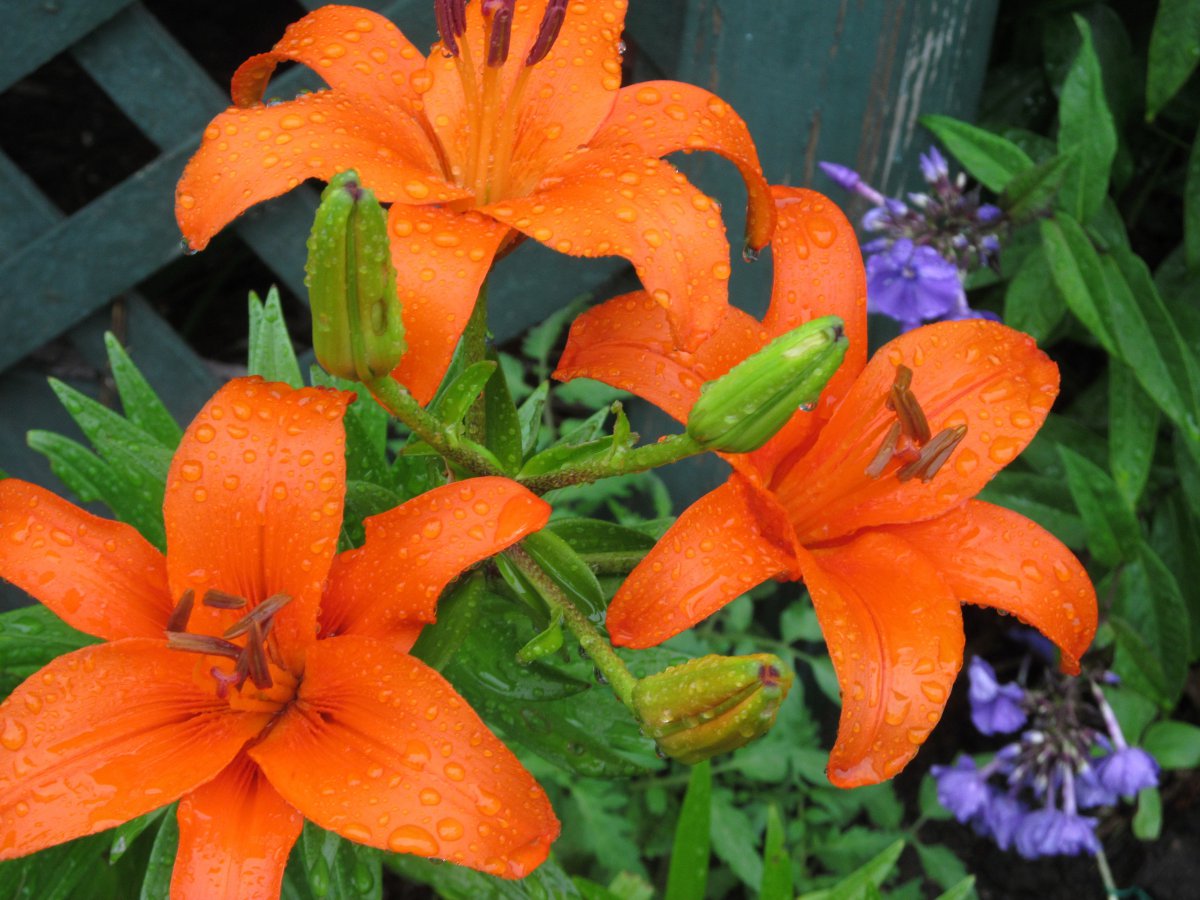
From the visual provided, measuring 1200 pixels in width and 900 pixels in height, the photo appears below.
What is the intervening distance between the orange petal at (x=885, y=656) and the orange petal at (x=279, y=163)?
359mm

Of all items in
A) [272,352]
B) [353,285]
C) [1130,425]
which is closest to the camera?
[353,285]

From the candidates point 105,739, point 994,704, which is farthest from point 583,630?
point 994,704

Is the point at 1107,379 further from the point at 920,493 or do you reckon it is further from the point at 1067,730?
the point at 920,493

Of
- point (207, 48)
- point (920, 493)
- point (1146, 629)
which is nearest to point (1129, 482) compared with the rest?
point (1146, 629)

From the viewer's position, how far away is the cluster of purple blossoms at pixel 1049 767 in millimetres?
1600

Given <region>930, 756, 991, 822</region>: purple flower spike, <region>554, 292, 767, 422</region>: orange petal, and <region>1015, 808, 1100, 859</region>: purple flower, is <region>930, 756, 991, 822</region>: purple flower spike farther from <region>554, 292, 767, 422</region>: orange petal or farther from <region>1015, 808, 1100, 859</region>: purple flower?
<region>554, 292, 767, 422</region>: orange petal

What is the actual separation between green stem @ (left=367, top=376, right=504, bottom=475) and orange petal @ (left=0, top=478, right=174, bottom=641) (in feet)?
0.66

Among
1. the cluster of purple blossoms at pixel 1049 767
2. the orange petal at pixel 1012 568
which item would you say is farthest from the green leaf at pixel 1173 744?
the orange petal at pixel 1012 568

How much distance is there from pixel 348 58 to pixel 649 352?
30 centimetres

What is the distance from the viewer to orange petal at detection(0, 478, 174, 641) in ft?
2.43

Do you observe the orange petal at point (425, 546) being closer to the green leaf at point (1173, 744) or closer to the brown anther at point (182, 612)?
the brown anther at point (182, 612)

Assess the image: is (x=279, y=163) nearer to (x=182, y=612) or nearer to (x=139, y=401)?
(x=182, y=612)

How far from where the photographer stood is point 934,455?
794 millimetres

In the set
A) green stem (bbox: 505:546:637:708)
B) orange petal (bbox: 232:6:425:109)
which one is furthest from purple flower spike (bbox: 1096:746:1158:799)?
orange petal (bbox: 232:6:425:109)
